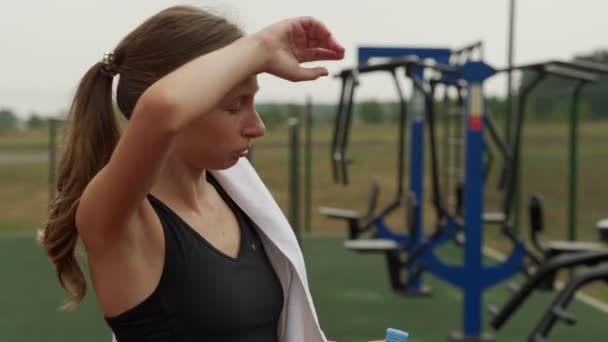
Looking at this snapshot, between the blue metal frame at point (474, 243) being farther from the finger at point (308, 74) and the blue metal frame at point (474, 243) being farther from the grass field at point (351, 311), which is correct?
the finger at point (308, 74)

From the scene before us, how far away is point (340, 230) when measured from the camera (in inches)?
416

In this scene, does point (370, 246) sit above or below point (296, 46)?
below

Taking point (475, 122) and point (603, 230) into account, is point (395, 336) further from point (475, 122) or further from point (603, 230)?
point (475, 122)

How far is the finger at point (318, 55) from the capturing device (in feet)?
3.54

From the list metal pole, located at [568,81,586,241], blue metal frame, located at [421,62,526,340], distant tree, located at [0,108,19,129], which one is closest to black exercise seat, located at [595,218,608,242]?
blue metal frame, located at [421,62,526,340]

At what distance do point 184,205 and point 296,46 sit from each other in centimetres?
31

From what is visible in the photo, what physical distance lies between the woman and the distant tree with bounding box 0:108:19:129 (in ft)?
34.7

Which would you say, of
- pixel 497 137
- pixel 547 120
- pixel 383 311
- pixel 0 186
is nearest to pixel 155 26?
pixel 497 137

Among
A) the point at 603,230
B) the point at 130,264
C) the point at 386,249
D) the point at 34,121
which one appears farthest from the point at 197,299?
the point at 34,121

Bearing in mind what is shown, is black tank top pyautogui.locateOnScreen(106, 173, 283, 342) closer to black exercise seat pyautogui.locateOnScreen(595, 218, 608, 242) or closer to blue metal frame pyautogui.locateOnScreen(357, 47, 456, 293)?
black exercise seat pyautogui.locateOnScreen(595, 218, 608, 242)

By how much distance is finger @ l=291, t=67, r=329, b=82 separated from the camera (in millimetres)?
1046

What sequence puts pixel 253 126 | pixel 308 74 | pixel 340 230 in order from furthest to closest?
pixel 340 230
pixel 253 126
pixel 308 74

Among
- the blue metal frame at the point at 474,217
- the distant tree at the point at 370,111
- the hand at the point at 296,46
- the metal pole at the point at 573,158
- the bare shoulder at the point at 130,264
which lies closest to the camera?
the hand at the point at 296,46

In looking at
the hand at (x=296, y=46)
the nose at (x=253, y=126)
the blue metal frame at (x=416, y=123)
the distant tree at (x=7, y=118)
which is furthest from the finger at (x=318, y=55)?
the distant tree at (x=7, y=118)
